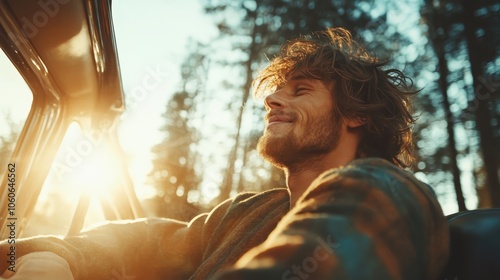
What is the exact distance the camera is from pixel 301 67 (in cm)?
261

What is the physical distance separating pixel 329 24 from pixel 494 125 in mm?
5143

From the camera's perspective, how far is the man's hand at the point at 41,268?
158 centimetres

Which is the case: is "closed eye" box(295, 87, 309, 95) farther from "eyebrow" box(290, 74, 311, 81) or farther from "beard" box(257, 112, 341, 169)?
"beard" box(257, 112, 341, 169)

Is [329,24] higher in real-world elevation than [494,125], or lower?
higher

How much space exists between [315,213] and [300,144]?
50.6 inches

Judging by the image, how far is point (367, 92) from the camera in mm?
2637

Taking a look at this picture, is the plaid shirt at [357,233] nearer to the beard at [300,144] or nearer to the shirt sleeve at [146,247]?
the shirt sleeve at [146,247]

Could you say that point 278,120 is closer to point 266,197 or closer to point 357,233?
point 266,197

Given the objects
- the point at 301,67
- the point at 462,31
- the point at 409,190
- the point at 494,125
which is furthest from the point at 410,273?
the point at 462,31

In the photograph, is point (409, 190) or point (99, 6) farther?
point (99, 6)

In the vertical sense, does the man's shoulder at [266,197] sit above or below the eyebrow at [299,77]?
below

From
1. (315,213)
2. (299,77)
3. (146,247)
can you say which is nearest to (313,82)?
(299,77)

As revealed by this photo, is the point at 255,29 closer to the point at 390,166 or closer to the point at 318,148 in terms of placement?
the point at 318,148

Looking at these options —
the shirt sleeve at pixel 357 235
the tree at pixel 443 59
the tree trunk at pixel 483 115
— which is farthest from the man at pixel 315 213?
the tree at pixel 443 59
